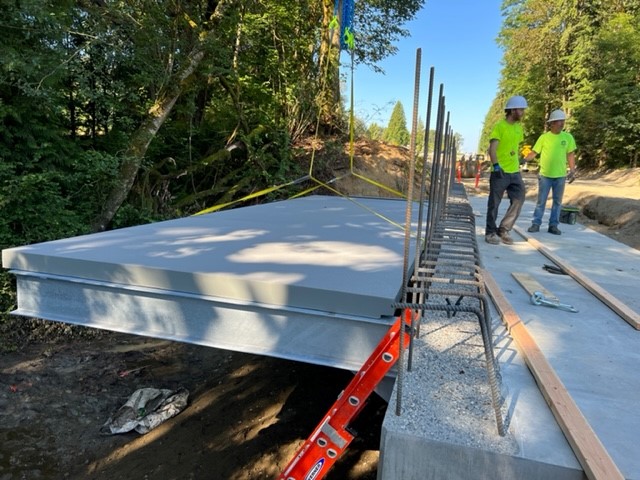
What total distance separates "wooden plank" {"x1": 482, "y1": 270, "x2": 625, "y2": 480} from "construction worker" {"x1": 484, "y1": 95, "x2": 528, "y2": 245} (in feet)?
8.81

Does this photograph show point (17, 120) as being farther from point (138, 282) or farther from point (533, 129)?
point (533, 129)

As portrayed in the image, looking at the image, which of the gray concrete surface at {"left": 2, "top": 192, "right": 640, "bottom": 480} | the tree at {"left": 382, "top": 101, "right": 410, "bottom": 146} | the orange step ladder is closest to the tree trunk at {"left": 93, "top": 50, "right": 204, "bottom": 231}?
the gray concrete surface at {"left": 2, "top": 192, "right": 640, "bottom": 480}

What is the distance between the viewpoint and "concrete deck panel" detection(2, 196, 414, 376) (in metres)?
2.29

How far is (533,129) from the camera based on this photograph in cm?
3400

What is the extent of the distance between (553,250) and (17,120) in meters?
6.85

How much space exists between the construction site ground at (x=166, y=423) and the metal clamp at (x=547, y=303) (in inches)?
67.9

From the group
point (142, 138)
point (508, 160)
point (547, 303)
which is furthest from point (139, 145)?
point (547, 303)

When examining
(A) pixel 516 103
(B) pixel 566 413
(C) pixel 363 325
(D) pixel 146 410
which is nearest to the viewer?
(B) pixel 566 413

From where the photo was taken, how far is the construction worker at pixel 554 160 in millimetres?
5766

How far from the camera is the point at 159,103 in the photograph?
268 inches

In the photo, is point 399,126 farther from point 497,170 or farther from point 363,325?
point 363,325

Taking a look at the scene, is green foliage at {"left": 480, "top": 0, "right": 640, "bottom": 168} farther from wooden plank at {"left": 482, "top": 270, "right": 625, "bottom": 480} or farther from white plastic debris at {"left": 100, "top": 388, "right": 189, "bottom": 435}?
white plastic debris at {"left": 100, "top": 388, "right": 189, "bottom": 435}

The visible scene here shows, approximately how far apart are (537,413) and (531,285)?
1967 millimetres

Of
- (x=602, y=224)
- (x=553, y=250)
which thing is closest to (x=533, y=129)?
(x=602, y=224)
